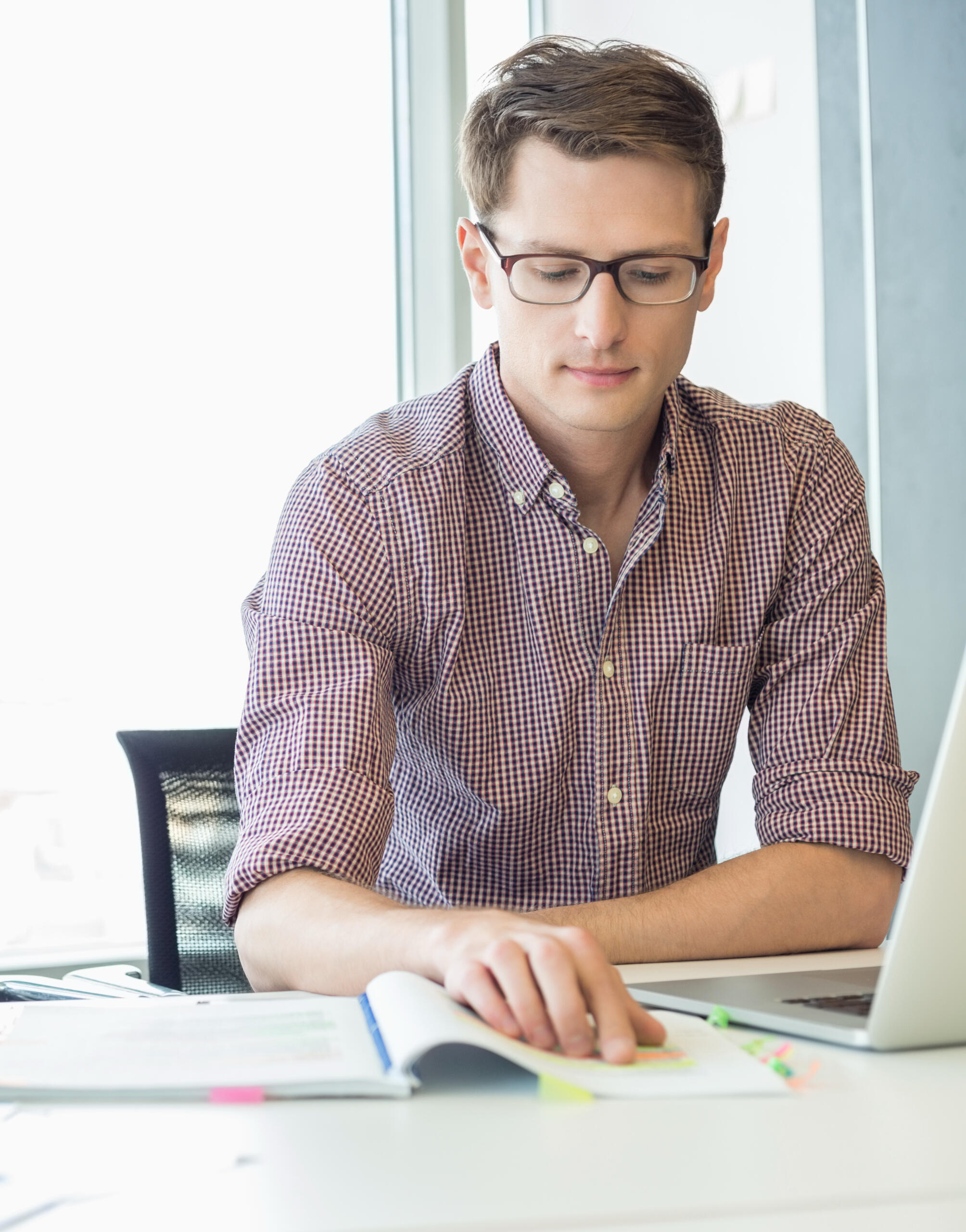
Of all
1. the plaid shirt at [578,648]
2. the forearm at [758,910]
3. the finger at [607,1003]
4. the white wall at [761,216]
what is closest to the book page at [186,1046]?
the finger at [607,1003]

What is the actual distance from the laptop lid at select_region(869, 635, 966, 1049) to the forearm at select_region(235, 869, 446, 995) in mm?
303

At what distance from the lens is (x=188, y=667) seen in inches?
110

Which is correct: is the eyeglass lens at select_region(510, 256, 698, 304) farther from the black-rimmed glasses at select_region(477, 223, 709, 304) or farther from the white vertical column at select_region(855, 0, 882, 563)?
the white vertical column at select_region(855, 0, 882, 563)

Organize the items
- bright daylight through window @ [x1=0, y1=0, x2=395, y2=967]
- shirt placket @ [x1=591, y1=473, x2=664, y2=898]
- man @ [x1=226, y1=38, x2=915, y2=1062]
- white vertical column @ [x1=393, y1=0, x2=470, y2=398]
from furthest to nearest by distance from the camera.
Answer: white vertical column @ [x1=393, y1=0, x2=470, y2=398], bright daylight through window @ [x1=0, y1=0, x2=395, y2=967], shirt placket @ [x1=591, y1=473, x2=664, y2=898], man @ [x1=226, y1=38, x2=915, y2=1062]

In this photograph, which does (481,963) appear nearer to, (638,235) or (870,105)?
(638,235)

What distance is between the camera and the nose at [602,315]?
133 centimetres

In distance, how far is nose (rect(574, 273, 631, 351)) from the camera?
4.36ft

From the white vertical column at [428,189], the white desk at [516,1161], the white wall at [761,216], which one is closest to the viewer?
the white desk at [516,1161]

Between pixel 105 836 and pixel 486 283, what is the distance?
5.43 feet

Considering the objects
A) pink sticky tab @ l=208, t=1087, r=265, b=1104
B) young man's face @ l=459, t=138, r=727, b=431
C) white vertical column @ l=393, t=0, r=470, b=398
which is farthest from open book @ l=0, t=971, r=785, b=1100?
white vertical column @ l=393, t=0, r=470, b=398

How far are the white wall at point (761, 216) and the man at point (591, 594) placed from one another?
103 centimetres

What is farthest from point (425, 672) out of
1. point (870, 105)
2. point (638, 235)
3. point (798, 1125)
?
point (870, 105)

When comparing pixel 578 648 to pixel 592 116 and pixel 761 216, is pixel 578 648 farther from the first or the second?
pixel 761 216

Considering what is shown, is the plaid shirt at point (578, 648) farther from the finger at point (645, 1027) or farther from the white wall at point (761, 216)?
the white wall at point (761, 216)
